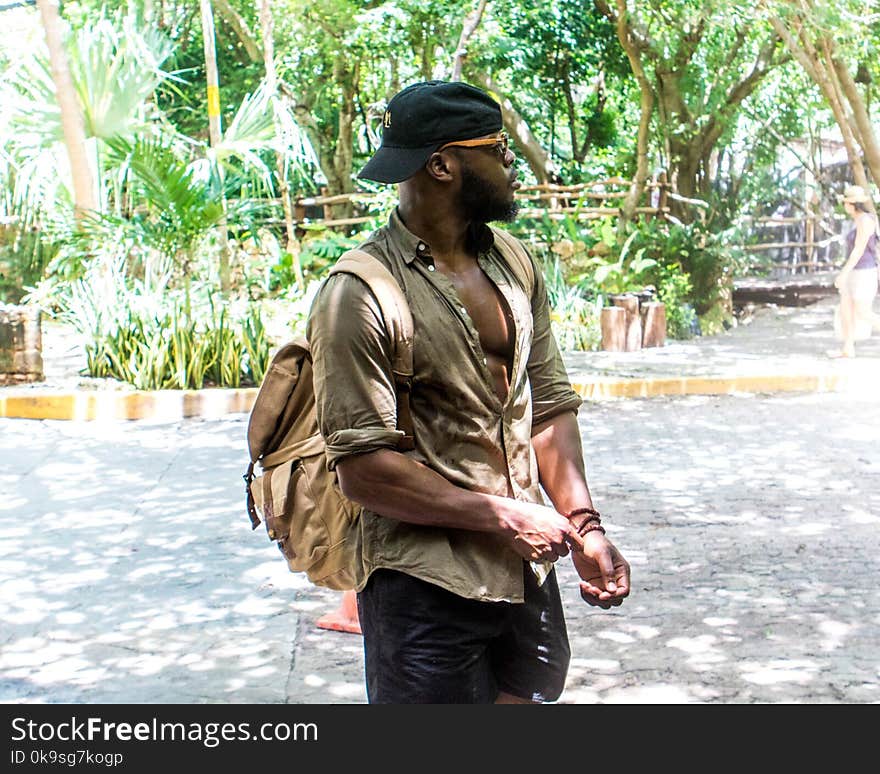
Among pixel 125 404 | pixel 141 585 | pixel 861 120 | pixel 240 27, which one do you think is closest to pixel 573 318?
pixel 861 120

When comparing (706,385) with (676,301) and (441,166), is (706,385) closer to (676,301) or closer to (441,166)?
(676,301)

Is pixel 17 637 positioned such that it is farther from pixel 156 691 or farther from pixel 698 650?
pixel 698 650

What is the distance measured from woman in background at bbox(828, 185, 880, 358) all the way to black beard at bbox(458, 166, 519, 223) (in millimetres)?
12044

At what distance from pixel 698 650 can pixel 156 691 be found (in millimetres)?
2036

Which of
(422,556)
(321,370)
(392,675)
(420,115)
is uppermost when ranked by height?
(420,115)

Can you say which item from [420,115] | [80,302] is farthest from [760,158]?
[420,115]

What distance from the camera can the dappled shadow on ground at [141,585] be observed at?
476cm

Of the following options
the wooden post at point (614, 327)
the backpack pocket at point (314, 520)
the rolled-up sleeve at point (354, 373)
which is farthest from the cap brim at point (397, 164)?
the wooden post at point (614, 327)

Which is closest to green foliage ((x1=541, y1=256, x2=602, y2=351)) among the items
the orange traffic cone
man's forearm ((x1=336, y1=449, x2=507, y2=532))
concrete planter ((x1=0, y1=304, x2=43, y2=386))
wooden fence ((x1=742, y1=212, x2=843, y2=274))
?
concrete planter ((x1=0, y1=304, x2=43, y2=386))

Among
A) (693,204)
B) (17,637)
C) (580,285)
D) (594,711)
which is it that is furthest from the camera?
(693,204)

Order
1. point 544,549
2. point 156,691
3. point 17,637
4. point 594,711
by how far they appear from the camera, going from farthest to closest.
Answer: point 17,637, point 156,691, point 594,711, point 544,549

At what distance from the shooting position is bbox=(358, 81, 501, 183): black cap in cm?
257

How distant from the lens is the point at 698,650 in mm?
4977

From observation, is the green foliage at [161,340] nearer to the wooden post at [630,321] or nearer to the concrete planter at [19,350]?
the concrete planter at [19,350]
